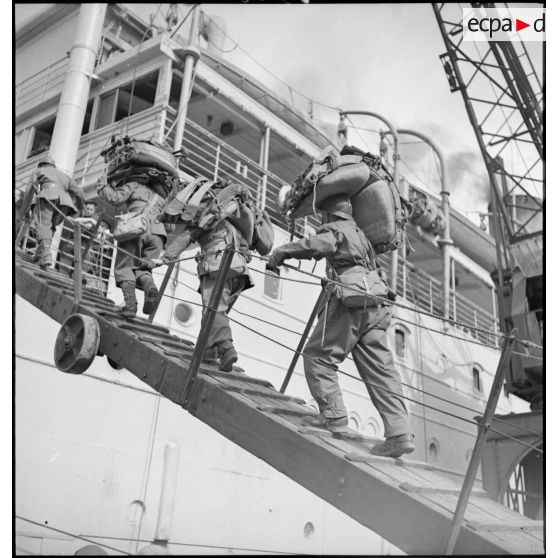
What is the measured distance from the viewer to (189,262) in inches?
300

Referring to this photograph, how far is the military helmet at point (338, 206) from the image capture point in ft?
11.6

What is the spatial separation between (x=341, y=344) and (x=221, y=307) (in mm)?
1224

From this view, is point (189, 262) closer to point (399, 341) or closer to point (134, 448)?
point (134, 448)

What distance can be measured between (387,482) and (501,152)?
10.3 meters

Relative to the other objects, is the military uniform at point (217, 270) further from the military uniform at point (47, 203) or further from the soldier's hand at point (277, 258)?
the military uniform at point (47, 203)

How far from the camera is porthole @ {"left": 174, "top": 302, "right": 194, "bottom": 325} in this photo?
7.33 m

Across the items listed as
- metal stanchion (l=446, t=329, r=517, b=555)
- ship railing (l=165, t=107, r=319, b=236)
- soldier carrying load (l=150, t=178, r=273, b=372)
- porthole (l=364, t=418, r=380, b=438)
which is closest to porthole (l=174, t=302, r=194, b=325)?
ship railing (l=165, t=107, r=319, b=236)

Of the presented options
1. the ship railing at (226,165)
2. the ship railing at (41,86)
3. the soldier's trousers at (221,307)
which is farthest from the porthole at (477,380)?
the soldier's trousers at (221,307)

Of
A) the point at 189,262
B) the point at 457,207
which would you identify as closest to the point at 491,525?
the point at 189,262

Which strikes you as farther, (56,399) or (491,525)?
(56,399)

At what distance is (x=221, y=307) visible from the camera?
4223 mm

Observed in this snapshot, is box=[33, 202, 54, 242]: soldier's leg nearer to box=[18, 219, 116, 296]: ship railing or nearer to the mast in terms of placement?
box=[18, 219, 116, 296]: ship railing

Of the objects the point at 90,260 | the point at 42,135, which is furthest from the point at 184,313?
the point at 42,135

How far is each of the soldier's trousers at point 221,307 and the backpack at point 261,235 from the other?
37 cm
